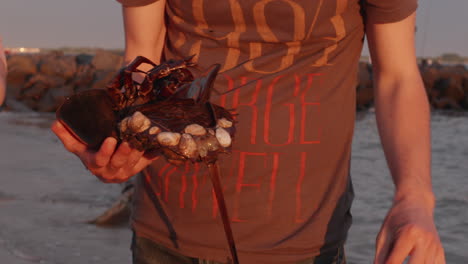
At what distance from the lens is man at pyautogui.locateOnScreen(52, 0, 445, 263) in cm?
169

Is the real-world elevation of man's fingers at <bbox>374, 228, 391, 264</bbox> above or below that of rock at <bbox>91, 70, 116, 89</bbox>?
above

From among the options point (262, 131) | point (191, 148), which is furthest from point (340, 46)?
point (191, 148)

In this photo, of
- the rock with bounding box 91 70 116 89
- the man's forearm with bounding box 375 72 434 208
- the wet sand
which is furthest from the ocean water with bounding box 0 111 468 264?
the rock with bounding box 91 70 116 89

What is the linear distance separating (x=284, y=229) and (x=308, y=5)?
0.66 metres

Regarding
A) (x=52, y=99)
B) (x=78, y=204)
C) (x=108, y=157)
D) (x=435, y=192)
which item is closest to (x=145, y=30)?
(x=108, y=157)

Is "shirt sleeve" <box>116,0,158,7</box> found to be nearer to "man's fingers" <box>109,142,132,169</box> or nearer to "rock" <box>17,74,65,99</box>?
"man's fingers" <box>109,142,132,169</box>

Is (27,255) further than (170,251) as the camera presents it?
Yes

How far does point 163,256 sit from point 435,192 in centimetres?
693

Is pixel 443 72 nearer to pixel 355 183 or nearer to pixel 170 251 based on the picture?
pixel 355 183

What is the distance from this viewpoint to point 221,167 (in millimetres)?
1708

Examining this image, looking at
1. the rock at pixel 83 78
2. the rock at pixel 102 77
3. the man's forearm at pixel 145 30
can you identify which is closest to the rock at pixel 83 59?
the rock at pixel 83 78

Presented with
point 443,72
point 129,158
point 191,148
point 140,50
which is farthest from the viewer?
point 443,72

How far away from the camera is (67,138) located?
4.52ft

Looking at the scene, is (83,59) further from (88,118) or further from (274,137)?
(88,118)
